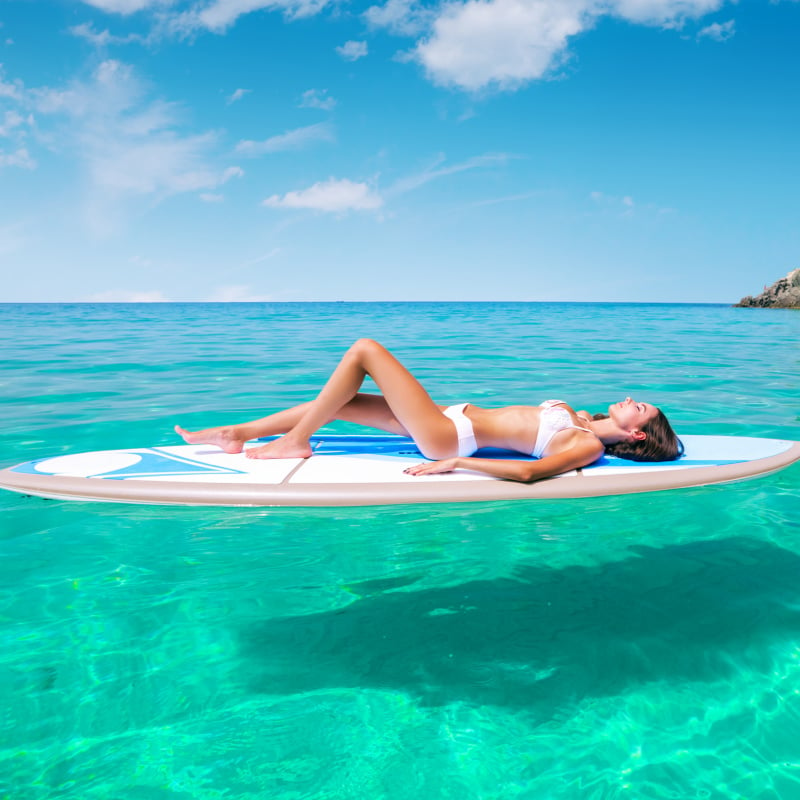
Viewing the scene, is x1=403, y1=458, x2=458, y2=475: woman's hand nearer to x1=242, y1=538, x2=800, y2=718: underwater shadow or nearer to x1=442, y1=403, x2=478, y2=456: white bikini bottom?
x1=442, y1=403, x2=478, y2=456: white bikini bottom

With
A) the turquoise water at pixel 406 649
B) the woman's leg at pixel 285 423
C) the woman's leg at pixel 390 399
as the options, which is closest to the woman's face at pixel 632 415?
the turquoise water at pixel 406 649

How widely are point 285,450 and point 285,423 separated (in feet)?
0.83

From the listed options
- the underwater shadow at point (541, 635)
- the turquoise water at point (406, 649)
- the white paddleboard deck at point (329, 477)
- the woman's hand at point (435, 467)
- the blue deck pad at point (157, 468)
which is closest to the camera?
the turquoise water at point (406, 649)

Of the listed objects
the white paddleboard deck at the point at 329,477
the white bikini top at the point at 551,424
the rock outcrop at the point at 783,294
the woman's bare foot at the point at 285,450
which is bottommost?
the white paddleboard deck at the point at 329,477

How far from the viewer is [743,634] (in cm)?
314

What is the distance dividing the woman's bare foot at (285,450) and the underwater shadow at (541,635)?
4.00 feet

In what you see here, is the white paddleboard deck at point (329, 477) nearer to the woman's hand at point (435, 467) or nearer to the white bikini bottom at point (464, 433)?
the woman's hand at point (435, 467)

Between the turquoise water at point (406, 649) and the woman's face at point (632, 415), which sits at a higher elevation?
the woman's face at point (632, 415)

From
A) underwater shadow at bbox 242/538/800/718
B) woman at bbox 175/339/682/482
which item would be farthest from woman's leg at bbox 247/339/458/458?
underwater shadow at bbox 242/538/800/718

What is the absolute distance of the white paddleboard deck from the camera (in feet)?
12.0

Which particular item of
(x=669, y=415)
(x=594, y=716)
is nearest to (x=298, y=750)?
(x=594, y=716)

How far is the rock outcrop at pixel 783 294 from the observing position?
62781 mm

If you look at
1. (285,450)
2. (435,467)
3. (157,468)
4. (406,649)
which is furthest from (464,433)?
(157,468)

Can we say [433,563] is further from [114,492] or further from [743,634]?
[114,492]
